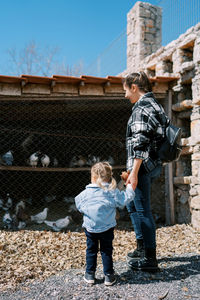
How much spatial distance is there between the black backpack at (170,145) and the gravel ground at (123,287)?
105cm

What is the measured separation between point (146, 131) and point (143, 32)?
6182mm

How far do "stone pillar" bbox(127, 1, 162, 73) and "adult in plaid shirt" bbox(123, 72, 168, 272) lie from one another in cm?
531

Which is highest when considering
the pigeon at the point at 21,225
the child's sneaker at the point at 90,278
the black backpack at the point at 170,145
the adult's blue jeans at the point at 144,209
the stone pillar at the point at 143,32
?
the stone pillar at the point at 143,32

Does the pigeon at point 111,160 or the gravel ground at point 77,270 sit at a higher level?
the pigeon at point 111,160

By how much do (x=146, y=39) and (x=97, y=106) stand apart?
3.63m

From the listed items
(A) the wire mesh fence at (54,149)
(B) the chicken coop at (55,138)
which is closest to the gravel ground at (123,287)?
(B) the chicken coop at (55,138)

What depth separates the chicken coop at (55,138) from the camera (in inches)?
169

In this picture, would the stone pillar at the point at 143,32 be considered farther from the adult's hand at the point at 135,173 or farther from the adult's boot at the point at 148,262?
the adult's boot at the point at 148,262

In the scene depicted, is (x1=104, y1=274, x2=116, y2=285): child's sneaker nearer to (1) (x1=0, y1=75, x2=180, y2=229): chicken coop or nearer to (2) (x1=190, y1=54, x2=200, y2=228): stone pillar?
(2) (x1=190, y1=54, x2=200, y2=228): stone pillar

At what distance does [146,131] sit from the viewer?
7.88 feet

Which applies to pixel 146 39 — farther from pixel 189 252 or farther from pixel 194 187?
pixel 189 252

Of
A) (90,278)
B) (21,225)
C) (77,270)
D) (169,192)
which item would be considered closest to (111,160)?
(169,192)

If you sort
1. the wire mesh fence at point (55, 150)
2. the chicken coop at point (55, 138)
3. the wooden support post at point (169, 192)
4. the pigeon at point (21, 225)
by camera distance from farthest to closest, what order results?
the wire mesh fence at point (55, 150) → the wooden support post at point (169, 192) → the pigeon at point (21, 225) → the chicken coop at point (55, 138)

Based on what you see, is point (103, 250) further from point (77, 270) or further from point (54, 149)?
point (54, 149)
